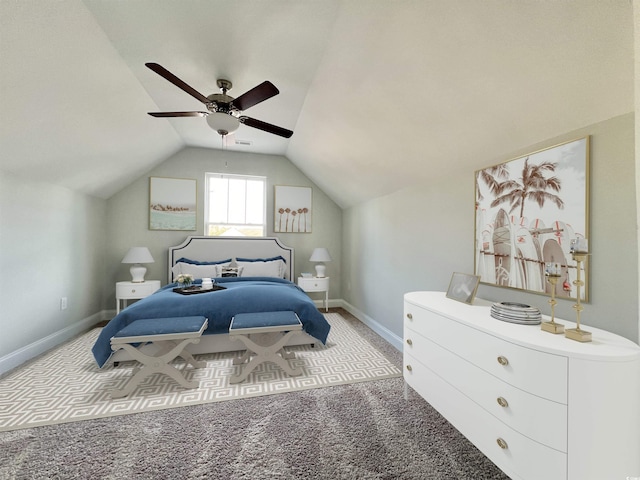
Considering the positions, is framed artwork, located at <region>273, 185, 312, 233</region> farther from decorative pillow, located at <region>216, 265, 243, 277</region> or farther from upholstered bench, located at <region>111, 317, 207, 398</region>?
upholstered bench, located at <region>111, 317, 207, 398</region>

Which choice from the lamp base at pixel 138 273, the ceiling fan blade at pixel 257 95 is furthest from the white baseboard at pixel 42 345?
the ceiling fan blade at pixel 257 95

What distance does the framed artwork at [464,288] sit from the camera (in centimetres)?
174

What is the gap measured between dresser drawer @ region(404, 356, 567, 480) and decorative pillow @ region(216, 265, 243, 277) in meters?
2.98

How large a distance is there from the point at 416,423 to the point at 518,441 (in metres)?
0.78

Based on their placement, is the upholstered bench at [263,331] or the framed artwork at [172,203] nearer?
the upholstered bench at [263,331]

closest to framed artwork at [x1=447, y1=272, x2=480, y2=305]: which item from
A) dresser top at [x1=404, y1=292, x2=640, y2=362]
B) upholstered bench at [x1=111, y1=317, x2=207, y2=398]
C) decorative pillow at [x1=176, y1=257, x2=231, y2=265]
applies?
dresser top at [x1=404, y1=292, x2=640, y2=362]

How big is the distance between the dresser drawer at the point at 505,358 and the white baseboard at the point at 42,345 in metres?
3.72

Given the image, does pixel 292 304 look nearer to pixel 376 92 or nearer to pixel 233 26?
pixel 376 92

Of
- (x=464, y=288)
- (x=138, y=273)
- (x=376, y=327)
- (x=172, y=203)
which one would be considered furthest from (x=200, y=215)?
(x=464, y=288)

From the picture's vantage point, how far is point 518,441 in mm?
1135

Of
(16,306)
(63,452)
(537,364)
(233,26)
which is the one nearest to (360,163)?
(233,26)

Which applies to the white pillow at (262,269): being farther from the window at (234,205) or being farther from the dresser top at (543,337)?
the dresser top at (543,337)

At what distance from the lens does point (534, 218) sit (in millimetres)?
1643

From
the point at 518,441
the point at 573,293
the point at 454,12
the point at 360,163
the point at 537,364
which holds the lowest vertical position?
the point at 518,441
